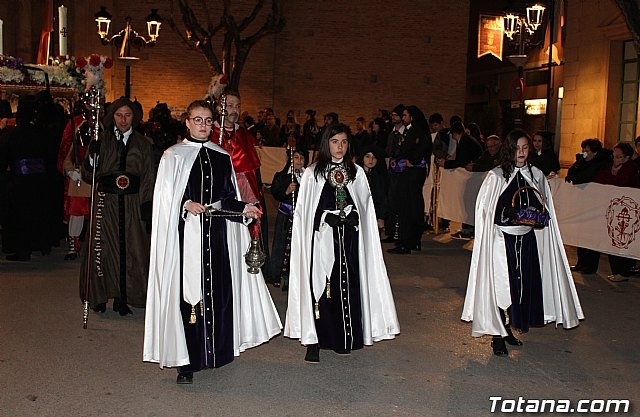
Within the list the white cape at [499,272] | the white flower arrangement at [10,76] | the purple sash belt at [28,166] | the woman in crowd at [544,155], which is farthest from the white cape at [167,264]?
the woman in crowd at [544,155]

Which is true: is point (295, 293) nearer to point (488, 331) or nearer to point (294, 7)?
point (488, 331)

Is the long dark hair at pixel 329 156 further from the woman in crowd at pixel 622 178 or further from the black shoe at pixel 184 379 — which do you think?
the woman in crowd at pixel 622 178

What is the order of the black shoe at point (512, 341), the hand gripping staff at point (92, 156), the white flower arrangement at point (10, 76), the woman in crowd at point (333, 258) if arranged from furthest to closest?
the white flower arrangement at point (10, 76) < the hand gripping staff at point (92, 156) < the black shoe at point (512, 341) < the woman in crowd at point (333, 258)

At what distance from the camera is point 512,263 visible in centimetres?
712

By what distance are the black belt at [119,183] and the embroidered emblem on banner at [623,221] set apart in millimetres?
6168

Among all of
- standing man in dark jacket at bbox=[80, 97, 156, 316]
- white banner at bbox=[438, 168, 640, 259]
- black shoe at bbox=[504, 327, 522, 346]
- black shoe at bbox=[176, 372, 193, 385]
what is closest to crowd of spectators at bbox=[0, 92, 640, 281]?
white banner at bbox=[438, 168, 640, 259]

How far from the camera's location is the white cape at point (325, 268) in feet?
21.7

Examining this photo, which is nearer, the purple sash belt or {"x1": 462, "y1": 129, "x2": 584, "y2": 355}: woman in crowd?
{"x1": 462, "y1": 129, "x2": 584, "y2": 355}: woman in crowd

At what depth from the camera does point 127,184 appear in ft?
26.7

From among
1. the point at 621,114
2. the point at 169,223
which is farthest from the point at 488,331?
the point at 621,114

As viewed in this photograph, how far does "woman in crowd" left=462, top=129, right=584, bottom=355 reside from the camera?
7.08 metres

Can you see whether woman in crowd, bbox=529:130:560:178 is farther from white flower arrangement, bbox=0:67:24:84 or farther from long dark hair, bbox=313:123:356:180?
white flower arrangement, bbox=0:67:24:84

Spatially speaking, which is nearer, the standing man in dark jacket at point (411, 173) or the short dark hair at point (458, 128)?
the standing man in dark jacket at point (411, 173)

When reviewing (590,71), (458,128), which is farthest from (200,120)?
(590,71)
